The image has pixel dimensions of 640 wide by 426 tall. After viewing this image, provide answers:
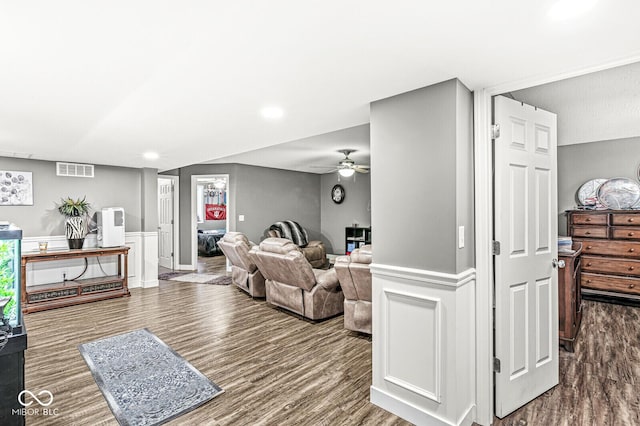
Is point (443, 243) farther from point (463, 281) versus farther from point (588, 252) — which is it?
point (588, 252)

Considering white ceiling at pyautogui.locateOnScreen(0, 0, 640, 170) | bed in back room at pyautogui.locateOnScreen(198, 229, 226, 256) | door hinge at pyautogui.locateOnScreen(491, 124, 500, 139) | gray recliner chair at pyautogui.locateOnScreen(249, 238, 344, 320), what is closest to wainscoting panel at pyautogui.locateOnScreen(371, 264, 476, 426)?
door hinge at pyautogui.locateOnScreen(491, 124, 500, 139)

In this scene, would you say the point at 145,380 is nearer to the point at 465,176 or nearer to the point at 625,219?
the point at 465,176

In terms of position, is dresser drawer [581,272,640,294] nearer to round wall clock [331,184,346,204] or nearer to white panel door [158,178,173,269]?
round wall clock [331,184,346,204]

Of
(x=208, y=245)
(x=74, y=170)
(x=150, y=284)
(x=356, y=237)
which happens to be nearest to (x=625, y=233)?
(x=356, y=237)

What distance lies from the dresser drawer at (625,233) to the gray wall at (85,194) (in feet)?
23.7

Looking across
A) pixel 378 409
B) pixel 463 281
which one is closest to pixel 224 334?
pixel 378 409

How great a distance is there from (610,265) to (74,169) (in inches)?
320

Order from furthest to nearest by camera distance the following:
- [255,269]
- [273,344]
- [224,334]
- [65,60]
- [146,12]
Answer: [255,269] → [224,334] → [273,344] → [65,60] → [146,12]

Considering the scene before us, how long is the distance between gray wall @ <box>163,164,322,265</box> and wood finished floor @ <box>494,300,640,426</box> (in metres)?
5.84

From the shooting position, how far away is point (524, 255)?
7.14 feet

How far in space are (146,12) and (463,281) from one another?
6.83 ft

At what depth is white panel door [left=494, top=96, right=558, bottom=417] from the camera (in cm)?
207

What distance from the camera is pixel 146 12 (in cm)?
128

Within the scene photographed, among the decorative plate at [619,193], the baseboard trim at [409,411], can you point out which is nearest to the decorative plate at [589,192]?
the decorative plate at [619,193]
